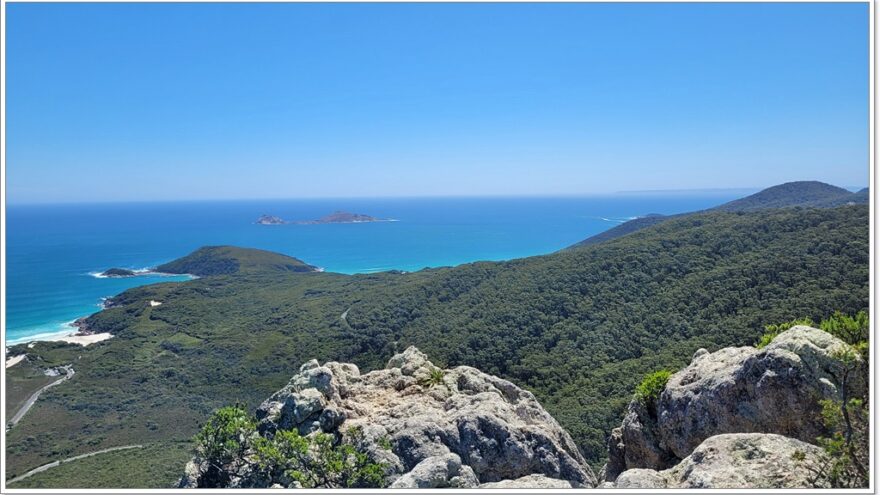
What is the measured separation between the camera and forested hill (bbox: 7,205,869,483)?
32.3 meters

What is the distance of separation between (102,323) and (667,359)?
261 ft

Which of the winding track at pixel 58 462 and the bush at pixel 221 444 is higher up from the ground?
the bush at pixel 221 444

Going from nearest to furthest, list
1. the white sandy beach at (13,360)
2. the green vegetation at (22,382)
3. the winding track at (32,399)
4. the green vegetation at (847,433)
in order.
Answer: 1. the green vegetation at (847,433)
2. the winding track at (32,399)
3. the green vegetation at (22,382)
4. the white sandy beach at (13,360)

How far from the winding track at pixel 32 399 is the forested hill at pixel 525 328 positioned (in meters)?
Result: 0.93

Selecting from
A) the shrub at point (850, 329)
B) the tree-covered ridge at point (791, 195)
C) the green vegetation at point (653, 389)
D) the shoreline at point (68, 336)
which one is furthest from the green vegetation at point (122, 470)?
the tree-covered ridge at point (791, 195)

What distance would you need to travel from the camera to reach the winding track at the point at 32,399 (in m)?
43.0

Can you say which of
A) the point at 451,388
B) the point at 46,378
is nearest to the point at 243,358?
the point at 46,378

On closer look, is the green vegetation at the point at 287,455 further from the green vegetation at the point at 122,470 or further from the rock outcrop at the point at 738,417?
the green vegetation at the point at 122,470

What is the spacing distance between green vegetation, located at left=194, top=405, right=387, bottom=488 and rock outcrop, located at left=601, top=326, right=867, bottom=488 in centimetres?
445

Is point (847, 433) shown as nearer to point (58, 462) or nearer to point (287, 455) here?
point (287, 455)

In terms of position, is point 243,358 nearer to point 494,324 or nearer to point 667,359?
point 494,324

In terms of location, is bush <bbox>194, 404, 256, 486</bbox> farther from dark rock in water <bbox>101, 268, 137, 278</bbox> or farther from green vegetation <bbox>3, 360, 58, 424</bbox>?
dark rock in water <bbox>101, 268, 137, 278</bbox>

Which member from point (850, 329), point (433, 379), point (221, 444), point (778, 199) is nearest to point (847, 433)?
point (850, 329)

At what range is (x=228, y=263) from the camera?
11256 centimetres
